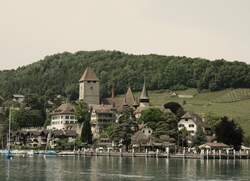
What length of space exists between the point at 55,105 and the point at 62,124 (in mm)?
23059

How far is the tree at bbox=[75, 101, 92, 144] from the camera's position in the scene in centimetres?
14800

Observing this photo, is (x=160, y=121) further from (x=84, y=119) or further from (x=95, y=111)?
(x=95, y=111)

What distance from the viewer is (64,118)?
168m

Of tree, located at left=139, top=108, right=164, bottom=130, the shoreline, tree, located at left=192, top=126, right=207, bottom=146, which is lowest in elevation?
the shoreline

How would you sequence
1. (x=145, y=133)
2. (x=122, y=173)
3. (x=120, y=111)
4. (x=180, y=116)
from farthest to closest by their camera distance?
1. (x=120, y=111)
2. (x=180, y=116)
3. (x=145, y=133)
4. (x=122, y=173)

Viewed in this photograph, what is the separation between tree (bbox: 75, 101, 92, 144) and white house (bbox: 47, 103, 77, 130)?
2187 millimetres

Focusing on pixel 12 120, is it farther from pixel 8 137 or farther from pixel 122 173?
pixel 122 173

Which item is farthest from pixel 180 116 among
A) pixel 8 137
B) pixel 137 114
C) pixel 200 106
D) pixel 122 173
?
pixel 122 173

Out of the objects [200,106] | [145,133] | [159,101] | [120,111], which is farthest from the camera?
[159,101]

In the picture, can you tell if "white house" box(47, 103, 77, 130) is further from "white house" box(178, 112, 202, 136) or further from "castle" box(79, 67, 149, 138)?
"white house" box(178, 112, 202, 136)

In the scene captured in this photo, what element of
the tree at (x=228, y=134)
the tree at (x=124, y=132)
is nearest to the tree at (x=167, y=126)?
the tree at (x=124, y=132)

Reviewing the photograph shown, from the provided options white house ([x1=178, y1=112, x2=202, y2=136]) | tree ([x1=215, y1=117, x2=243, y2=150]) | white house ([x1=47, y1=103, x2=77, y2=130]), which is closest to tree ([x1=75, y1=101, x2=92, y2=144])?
white house ([x1=47, y1=103, x2=77, y2=130])

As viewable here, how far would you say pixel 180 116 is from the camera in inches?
6132

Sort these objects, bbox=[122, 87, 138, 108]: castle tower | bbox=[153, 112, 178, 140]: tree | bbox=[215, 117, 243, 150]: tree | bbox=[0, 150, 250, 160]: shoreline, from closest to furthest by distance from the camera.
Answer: bbox=[0, 150, 250, 160]: shoreline
bbox=[215, 117, 243, 150]: tree
bbox=[153, 112, 178, 140]: tree
bbox=[122, 87, 138, 108]: castle tower
